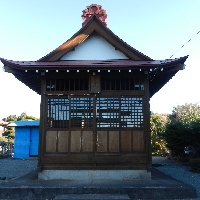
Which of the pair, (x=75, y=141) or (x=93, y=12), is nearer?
(x=75, y=141)

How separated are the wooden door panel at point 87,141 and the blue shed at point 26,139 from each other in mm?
9399

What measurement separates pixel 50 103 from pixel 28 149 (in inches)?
383

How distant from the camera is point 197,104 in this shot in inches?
968

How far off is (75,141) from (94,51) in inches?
118

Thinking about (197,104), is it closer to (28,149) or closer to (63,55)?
(28,149)

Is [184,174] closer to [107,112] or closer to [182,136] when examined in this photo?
[182,136]

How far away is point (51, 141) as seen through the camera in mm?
6727

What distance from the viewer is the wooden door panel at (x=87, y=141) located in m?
6.68

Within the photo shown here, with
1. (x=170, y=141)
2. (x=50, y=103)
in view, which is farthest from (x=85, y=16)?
(x=170, y=141)

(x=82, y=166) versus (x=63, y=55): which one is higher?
(x=63, y=55)

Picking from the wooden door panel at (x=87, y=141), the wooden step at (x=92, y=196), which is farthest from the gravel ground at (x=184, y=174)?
the wooden door panel at (x=87, y=141)

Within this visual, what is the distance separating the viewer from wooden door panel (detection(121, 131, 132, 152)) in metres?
6.66

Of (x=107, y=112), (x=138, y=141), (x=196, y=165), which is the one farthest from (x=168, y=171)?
(x=107, y=112)

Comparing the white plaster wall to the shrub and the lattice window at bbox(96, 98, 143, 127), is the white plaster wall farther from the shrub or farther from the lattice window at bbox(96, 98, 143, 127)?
the shrub
